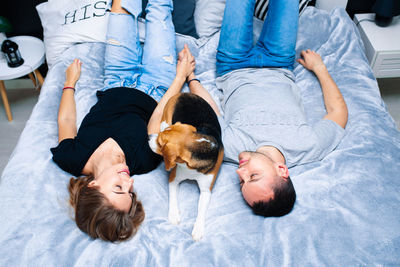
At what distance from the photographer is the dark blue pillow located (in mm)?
2402

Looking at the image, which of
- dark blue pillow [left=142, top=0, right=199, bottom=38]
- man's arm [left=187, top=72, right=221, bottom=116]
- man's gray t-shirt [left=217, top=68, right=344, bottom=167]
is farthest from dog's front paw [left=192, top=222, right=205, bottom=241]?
dark blue pillow [left=142, top=0, right=199, bottom=38]

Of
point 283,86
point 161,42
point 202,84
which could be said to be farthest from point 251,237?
point 161,42

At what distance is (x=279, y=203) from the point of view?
1.47m

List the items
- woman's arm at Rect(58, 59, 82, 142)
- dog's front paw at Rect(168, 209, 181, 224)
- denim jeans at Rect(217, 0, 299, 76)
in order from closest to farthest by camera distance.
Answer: dog's front paw at Rect(168, 209, 181, 224), woman's arm at Rect(58, 59, 82, 142), denim jeans at Rect(217, 0, 299, 76)

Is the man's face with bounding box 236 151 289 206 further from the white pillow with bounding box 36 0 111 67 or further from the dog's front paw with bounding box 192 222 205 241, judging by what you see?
the white pillow with bounding box 36 0 111 67

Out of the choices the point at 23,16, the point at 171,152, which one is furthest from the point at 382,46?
the point at 23,16

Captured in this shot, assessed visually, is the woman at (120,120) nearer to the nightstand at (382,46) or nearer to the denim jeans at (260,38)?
the denim jeans at (260,38)

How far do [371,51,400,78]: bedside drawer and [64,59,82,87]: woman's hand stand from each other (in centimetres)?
223

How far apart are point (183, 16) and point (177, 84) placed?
66 cm

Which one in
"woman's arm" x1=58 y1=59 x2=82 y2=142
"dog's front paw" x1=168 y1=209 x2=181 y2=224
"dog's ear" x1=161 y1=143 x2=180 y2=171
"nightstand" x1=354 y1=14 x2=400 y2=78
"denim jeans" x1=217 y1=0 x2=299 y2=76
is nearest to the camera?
"dog's ear" x1=161 y1=143 x2=180 y2=171

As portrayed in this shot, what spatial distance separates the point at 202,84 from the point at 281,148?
0.86m

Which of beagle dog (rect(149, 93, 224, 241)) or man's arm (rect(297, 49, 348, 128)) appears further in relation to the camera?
man's arm (rect(297, 49, 348, 128))

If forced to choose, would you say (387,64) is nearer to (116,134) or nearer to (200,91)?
(200,91)

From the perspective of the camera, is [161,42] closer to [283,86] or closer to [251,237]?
[283,86]
